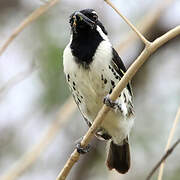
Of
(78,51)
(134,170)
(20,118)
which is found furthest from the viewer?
(134,170)

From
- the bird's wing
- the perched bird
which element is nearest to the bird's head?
the perched bird

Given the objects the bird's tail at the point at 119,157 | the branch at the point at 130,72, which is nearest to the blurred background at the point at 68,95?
the bird's tail at the point at 119,157

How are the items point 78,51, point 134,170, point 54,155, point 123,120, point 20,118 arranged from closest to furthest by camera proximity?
1. point 78,51
2. point 123,120
3. point 20,118
4. point 134,170
5. point 54,155

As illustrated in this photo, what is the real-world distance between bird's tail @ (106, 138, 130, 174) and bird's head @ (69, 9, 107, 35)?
0.81 meters

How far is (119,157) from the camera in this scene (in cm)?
314

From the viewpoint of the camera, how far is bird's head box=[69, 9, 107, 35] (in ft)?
8.25

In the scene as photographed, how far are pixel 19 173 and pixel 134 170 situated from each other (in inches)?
65.4

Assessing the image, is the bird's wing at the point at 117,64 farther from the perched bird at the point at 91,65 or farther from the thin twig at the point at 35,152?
the thin twig at the point at 35,152

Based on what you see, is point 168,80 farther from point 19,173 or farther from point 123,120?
point 19,173

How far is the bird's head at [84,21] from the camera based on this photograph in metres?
2.51

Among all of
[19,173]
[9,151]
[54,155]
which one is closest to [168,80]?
[54,155]

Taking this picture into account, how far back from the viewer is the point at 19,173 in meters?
2.30

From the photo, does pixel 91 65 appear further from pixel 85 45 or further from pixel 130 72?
pixel 130 72

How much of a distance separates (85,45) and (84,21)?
15cm
